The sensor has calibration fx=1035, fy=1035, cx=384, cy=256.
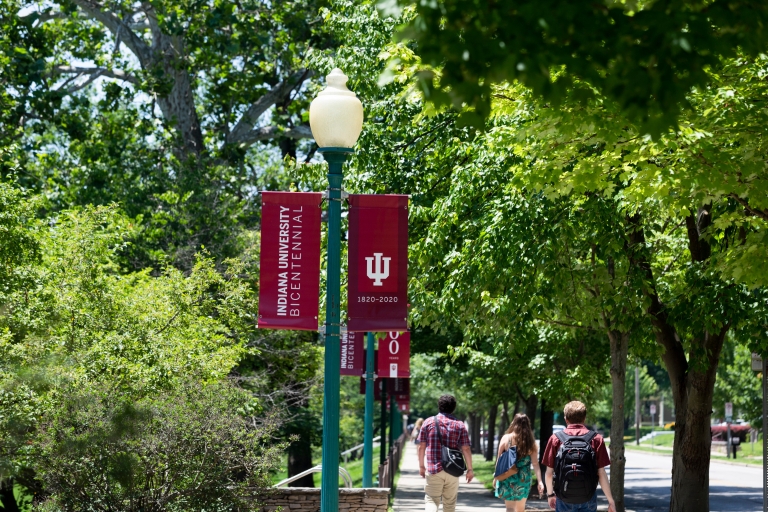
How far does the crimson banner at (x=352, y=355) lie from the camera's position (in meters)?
21.2

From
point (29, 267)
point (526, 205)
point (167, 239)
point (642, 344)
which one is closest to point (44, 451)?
point (29, 267)

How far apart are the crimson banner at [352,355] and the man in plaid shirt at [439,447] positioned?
9.56m

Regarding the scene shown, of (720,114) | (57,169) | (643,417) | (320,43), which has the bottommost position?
(643,417)

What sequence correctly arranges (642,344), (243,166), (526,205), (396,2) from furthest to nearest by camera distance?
(243,166), (642,344), (526,205), (396,2)

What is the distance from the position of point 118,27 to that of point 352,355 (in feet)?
37.1

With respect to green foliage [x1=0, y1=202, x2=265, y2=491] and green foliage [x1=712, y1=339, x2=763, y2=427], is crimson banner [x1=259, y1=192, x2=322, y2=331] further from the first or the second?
green foliage [x1=712, y1=339, x2=763, y2=427]

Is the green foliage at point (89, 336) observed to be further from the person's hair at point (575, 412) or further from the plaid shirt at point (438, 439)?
the person's hair at point (575, 412)

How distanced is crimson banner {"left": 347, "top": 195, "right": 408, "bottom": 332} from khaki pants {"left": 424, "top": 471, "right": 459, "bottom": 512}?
4075 millimetres

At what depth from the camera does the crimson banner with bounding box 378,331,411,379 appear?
2155 centimetres

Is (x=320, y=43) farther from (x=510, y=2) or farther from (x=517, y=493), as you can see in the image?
(x=510, y=2)

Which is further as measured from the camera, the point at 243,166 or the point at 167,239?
the point at 243,166

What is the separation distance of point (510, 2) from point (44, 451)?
7560mm

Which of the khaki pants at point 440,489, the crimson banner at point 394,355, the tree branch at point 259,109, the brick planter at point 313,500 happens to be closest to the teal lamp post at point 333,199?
the khaki pants at point 440,489

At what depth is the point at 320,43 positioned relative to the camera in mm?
25656
